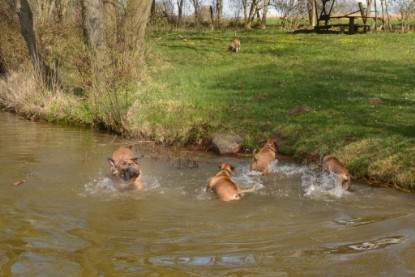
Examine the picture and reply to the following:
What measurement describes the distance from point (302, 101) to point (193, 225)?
8.39 metres

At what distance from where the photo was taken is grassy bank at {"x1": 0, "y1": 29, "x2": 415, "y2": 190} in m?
11.0

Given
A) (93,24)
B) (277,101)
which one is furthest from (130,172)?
(93,24)

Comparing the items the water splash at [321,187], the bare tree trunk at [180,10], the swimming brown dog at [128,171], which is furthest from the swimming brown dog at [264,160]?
the bare tree trunk at [180,10]

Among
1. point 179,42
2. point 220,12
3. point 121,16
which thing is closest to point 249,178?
point 121,16

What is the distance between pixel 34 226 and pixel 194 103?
8.77 meters

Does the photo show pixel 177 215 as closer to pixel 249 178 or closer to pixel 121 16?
pixel 249 178

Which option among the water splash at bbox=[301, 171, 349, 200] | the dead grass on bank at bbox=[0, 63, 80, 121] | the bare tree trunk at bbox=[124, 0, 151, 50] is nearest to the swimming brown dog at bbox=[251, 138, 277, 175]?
the water splash at bbox=[301, 171, 349, 200]

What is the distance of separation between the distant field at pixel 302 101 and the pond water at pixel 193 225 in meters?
1.00

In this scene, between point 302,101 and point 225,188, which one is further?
point 302,101

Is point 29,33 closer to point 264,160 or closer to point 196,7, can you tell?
point 264,160

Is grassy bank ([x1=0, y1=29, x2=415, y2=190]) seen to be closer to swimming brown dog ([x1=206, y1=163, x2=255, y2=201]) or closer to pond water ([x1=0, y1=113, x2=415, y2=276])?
pond water ([x1=0, y1=113, x2=415, y2=276])

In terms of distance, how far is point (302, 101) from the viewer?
583 inches

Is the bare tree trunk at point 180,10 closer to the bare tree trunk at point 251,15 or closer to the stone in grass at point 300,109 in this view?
the bare tree trunk at point 251,15

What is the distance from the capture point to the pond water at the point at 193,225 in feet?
18.8
